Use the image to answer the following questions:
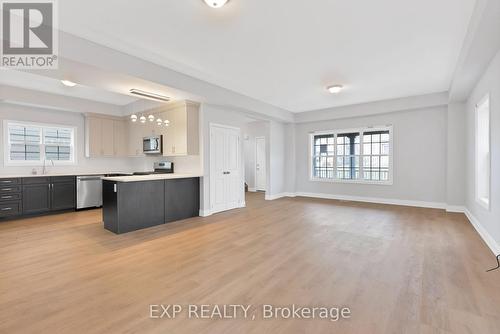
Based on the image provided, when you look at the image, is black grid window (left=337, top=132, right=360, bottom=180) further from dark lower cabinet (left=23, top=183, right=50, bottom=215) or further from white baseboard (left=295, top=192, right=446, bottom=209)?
dark lower cabinet (left=23, top=183, right=50, bottom=215)

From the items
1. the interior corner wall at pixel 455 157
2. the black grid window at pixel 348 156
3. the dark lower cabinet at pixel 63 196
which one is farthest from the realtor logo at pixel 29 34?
the interior corner wall at pixel 455 157

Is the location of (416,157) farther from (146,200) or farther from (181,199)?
(146,200)

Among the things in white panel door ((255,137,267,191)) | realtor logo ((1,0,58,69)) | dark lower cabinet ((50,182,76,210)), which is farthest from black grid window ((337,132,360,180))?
dark lower cabinet ((50,182,76,210))

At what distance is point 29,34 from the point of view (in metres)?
2.78

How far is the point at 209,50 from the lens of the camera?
3.46 m

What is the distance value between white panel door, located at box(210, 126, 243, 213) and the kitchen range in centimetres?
51

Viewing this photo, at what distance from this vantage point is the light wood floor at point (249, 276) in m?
1.80

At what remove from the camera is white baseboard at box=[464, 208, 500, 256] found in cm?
308

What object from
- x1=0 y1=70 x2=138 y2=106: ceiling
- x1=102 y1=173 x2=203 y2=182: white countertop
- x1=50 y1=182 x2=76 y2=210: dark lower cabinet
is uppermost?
x1=0 y1=70 x2=138 y2=106: ceiling

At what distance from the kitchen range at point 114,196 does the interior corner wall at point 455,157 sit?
6047 mm

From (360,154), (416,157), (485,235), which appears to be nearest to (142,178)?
(485,235)

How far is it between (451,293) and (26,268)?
4574 millimetres

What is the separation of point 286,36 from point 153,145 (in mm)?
4151

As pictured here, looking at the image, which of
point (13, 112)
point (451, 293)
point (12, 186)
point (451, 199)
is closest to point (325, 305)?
point (451, 293)
